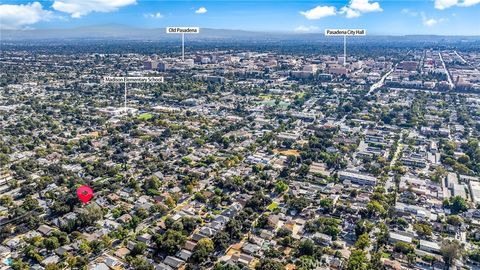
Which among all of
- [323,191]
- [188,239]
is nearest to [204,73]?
[323,191]

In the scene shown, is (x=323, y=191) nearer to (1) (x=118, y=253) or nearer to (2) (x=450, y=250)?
(2) (x=450, y=250)

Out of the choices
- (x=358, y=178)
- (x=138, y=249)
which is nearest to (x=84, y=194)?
(x=138, y=249)

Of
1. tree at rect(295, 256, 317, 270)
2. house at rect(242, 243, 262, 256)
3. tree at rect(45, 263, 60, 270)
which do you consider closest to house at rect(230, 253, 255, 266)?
house at rect(242, 243, 262, 256)

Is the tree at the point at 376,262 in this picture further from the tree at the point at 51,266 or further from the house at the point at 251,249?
the tree at the point at 51,266

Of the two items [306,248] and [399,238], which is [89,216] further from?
[399,238]

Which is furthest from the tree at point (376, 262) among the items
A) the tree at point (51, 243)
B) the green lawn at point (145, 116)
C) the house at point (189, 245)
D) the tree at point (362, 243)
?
the green lawn at point (145, 116)

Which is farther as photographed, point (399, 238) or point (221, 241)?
point (399, 238)

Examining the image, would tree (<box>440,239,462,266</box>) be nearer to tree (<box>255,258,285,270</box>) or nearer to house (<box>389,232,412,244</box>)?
house (<box>389,232,412,244</box>)
